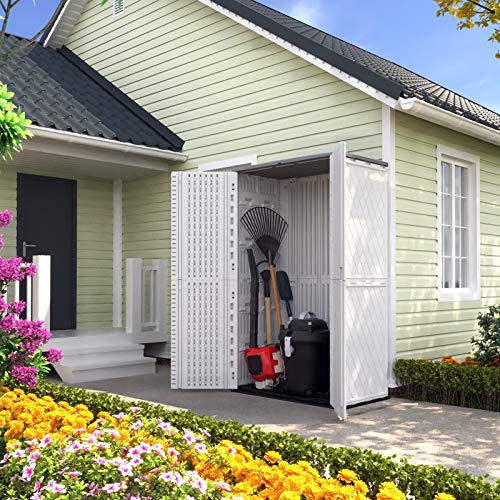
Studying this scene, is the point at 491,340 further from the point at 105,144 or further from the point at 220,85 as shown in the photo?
the point at 105,144

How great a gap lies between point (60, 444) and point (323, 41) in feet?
26.7

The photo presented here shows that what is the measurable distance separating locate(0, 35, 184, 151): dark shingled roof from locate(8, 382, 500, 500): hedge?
544cm

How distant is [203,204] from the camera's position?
7.55 meters

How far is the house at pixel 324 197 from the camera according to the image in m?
6.58

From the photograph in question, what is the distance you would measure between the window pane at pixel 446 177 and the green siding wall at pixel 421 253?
0.27 meters

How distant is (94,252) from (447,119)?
5.73 metres

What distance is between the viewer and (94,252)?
403 inches

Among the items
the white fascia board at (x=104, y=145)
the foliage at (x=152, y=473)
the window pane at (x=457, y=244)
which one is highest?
the white fascia board at (x=104, y=145)

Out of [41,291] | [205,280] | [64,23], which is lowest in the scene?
[41,291]

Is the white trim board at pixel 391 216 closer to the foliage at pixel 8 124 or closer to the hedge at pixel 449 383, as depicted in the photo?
the hedge at pixel 449 383

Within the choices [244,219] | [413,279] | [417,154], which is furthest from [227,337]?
[417,154]

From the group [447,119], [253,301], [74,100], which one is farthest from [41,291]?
[447,119]

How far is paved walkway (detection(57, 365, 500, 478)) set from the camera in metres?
4.85

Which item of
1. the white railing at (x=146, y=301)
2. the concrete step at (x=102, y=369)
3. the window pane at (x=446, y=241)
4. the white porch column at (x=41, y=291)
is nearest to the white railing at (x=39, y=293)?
the white porch column at (x=41, y=291)
